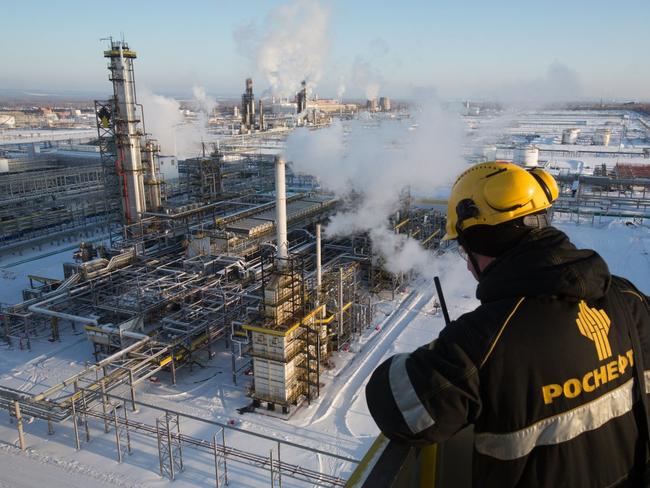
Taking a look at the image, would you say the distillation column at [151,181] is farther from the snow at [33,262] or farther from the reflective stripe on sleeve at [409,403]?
the reflective stripe on sleeve at [409,403]

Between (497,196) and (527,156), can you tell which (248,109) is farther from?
(497,196)

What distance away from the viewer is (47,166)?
30.1 m

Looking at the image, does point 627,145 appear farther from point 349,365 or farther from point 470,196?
point 470,196

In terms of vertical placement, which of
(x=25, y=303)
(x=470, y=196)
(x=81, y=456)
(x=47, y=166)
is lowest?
(x=81, y=456)

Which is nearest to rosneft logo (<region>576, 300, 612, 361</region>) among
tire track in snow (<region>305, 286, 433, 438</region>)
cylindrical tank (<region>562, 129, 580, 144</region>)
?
tire track in snow (<region>305, 286, 433, 438</region>)

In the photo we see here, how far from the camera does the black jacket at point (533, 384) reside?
146 cm

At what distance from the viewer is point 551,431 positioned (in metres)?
1.49

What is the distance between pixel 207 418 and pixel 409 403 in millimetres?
9113

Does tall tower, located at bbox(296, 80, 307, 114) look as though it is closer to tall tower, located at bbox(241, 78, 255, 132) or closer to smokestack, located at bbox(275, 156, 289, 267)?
tall tower, located at bbox(241, 78, 255, 132)

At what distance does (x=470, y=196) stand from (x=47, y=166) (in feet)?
108

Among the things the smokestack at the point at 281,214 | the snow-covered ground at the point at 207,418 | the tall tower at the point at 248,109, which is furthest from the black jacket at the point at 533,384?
the tall tower at the point at 248,109

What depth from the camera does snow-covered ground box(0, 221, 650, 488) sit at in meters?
8.41

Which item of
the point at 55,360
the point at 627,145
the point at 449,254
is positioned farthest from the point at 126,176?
the point at 627,145

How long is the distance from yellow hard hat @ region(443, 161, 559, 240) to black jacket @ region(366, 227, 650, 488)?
1.04 feet
